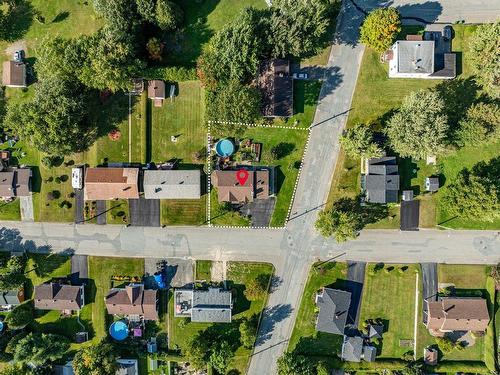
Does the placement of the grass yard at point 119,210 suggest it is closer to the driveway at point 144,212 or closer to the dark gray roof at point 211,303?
the driveway at point 144,212

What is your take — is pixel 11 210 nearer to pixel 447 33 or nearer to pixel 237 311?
pixel 237 311

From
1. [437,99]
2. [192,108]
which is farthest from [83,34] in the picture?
[437,99]

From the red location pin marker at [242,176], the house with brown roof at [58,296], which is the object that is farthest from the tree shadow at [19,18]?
the red location pin marker at [242,176]

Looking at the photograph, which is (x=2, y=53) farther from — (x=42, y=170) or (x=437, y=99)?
(x=437, y=99)

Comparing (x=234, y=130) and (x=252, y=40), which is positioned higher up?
(x=252, y=40)

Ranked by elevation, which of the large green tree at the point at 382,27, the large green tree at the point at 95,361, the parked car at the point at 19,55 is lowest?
the large green tree at the point at 95,361

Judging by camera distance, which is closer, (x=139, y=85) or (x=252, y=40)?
(x=252, y=40)
